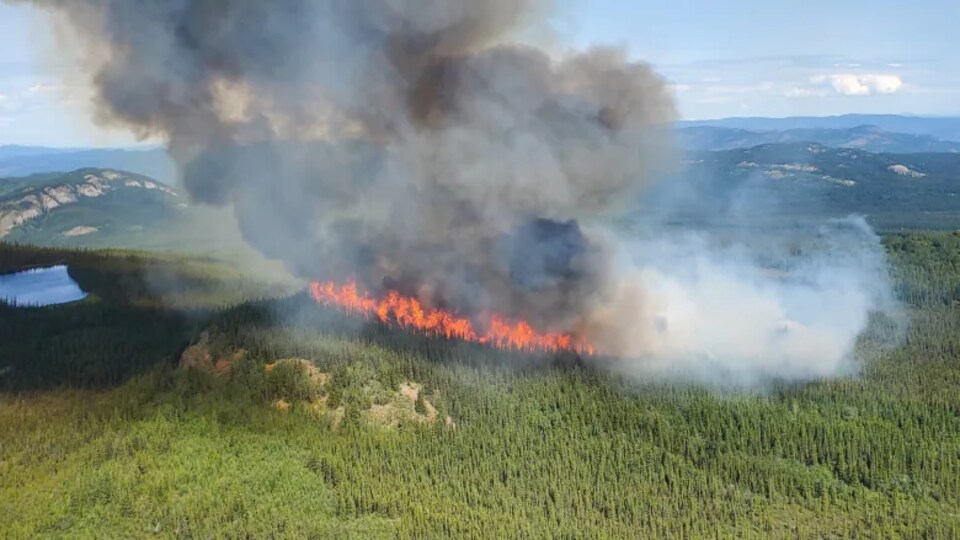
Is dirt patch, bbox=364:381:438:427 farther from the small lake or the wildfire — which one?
the small lake

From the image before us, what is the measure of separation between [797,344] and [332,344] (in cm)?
6079

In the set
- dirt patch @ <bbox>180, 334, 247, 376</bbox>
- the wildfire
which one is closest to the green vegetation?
dirt patch @ <bbox>180, 334, 247, 376</bbox>


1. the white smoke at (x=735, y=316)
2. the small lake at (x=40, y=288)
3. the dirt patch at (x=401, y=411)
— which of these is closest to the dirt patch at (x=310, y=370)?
the dirt patch at (x=401, y=411)

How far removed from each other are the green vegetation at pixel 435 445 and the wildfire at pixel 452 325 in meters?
4.72

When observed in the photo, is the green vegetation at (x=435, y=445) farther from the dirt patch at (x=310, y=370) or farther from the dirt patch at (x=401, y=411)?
the dirt patch at (x=401, y=411)

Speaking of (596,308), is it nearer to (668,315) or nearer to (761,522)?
(668,315)

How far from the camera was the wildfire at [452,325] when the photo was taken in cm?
9431

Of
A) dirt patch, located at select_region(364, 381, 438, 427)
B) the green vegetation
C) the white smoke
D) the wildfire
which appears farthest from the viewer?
the wildfire

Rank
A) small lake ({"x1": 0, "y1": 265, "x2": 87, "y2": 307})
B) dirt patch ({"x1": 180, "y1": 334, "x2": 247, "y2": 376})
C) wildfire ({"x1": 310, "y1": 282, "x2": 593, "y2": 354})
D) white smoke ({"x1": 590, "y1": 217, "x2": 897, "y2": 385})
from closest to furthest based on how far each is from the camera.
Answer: dirt patch ({"x1": 180, "y1": 334, "x2": 247, "y2": 376}) < white smoke ({"x1": 590, "y1": 217, "x2": 897, "y2": 385}) < wildfire ({"x1": 310, "y1": 282, "x2": 593, "y2": 354}) < small lake ({"x1": 0, "y1": 265, "x2": 87, "y2": 307})

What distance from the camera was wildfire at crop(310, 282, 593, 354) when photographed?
94312 mm

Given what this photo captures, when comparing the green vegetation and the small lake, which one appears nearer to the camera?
the green vegetation

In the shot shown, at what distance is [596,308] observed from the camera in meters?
98.6

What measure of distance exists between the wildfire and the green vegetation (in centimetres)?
472

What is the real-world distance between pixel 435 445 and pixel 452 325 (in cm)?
2674
